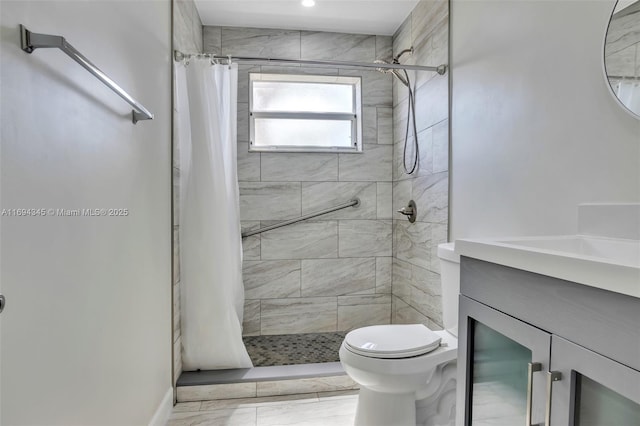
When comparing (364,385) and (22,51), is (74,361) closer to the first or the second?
(22,51)

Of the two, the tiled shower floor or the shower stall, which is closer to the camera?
the tiled shower floor

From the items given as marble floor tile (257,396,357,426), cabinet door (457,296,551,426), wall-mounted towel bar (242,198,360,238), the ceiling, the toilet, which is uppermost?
the ceiling

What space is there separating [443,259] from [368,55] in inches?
75.0

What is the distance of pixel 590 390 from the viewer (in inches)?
27.9

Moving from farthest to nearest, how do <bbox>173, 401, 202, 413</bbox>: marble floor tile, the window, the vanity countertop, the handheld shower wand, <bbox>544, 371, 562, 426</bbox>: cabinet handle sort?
1. the window
2. the handheld shower wand
3. <bbox>173, 401, 202, 413</bbox>: marble floor tile
4. <bbox>544, 371, 562, 426</bbox>: cabinet handle
5. the vanity countertop

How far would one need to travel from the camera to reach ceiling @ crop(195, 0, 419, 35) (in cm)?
249

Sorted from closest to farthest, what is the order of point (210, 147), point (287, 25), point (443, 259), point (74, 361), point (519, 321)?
1. point (519, 321)
2. point (74, 361)
3. point (443, 259)
4. point (210, 147)
5. point (287, 25)

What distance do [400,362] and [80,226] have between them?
47.6 inches

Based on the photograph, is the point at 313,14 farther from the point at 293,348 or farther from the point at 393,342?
the point at 293,348

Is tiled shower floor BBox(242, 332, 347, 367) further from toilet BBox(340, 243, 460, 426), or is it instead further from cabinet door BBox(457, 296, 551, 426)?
cabinet door BBox(457, 296, 551, 426)

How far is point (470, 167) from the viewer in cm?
193

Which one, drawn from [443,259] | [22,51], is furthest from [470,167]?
[22,51]

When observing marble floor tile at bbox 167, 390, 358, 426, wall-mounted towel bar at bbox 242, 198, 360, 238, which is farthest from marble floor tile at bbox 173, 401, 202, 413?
wall-mounted towel bar at bbox 242, 198, 360, 238

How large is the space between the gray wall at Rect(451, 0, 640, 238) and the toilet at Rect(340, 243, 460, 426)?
15.1 inches
